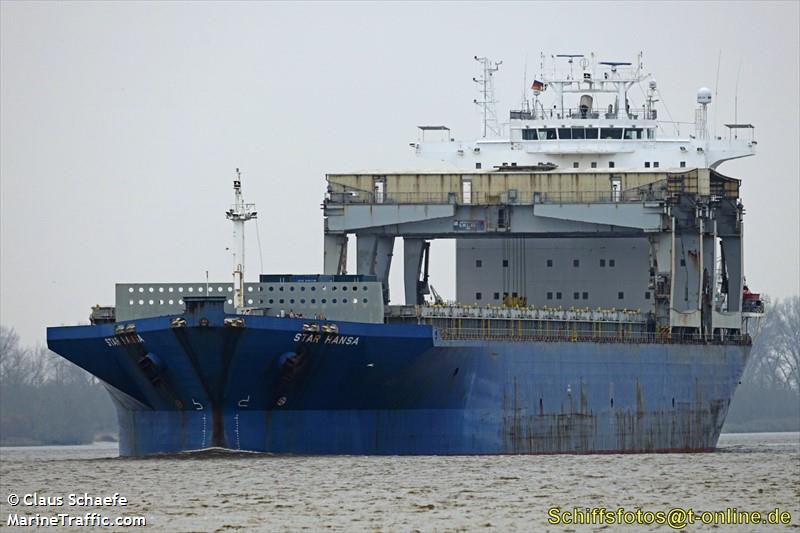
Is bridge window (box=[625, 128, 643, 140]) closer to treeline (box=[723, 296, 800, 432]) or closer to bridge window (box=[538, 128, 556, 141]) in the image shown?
bridge window (box=[538, 128, 556, 141])

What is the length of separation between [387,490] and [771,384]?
269 feet

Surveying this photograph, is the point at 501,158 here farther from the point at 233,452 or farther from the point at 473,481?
the point at 473,481

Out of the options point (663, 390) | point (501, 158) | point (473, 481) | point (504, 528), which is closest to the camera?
point (504, 528)

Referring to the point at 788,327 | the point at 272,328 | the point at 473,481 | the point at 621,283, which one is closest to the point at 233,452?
the point at 272,328

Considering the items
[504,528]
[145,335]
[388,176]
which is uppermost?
[388,176]

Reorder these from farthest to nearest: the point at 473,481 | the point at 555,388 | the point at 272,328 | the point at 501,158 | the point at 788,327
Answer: the point at 788,327
the point at 501,158
the point at 555,388
the point at 272,328
the point at 473,481

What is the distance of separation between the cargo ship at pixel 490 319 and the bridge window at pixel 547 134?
3.5 inches

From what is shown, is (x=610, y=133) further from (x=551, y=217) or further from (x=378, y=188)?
(x=378, y=188)

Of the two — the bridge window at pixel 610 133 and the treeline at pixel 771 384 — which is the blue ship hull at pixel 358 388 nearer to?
the bridge window at pixel 610 133

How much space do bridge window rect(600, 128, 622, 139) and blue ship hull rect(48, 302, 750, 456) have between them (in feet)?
33.5

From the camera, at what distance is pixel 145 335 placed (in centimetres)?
4997

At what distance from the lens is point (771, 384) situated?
4717 inches

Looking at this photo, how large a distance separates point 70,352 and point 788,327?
76716mm

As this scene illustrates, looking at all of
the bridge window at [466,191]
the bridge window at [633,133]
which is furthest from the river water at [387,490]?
the bridge window at [633,133]
